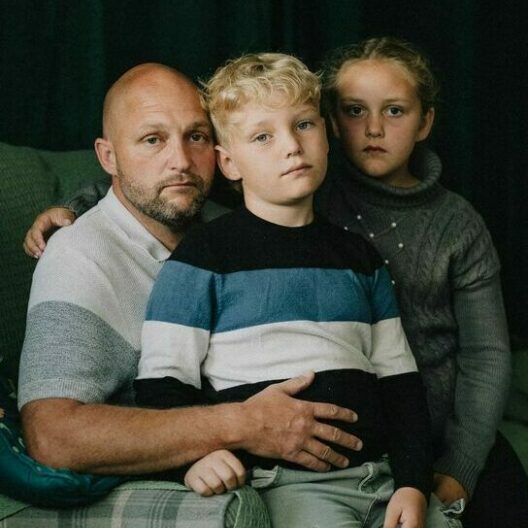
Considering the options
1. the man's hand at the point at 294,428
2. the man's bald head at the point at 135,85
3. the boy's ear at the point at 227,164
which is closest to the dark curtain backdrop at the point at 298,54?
the man's bald head at the point at 135,85

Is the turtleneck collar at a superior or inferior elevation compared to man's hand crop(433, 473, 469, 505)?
superior

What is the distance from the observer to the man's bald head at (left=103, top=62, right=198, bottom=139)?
5.71 feet

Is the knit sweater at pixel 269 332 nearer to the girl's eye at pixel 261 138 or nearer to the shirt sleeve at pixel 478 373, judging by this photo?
the girl's eye at pixel 261 138

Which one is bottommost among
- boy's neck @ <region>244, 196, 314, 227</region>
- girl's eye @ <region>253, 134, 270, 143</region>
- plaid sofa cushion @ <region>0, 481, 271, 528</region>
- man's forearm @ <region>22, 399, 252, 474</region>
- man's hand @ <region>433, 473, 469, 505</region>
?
man's hand @ <region>433, 473, 469, 505</region>

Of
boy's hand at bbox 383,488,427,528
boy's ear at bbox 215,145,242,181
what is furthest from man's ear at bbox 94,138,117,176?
boy's hand at bbox 383,488,427,528

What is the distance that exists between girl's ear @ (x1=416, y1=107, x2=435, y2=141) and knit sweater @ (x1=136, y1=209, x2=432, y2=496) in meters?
0.49

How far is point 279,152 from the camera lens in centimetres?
150

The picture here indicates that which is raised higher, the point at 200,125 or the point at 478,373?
the point at 200,125

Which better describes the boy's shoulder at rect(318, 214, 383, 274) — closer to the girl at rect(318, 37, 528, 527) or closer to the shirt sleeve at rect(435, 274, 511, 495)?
the girl at rect(318, 37, 528, 527)

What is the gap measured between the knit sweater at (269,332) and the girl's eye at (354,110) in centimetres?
41

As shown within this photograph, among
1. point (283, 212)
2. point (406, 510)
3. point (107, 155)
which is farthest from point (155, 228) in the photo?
point (406, 510)

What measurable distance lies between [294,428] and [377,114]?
29.3 inches

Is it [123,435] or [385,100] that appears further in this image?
[385,100]

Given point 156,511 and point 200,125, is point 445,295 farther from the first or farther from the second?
point 156,511
